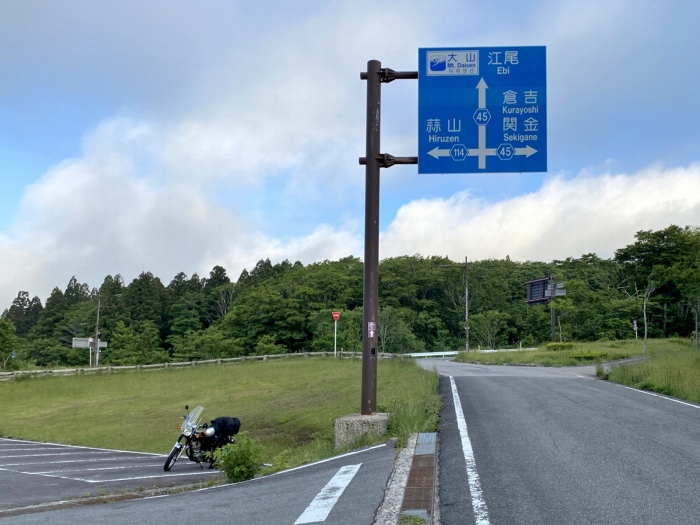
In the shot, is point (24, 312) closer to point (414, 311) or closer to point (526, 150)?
point (414, 311)

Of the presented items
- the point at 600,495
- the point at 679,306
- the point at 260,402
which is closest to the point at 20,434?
the point at 260,402

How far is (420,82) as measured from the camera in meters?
10.5

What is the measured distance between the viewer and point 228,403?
27094 millimetres

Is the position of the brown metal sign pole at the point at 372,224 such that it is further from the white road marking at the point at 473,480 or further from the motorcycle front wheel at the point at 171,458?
the motorcycle front wheel at the point at 171,458

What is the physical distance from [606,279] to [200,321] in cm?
6376

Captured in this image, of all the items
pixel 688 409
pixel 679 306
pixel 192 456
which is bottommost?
pixel 192 456

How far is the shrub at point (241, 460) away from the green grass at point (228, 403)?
24.1 inches

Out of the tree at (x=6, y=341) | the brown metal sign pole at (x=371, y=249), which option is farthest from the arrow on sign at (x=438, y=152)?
the tree at (x=6, y=341)

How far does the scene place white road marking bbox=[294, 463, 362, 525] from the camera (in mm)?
5383

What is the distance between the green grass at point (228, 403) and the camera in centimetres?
1426

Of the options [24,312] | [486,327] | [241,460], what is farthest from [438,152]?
[24,312]

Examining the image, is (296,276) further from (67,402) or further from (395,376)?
(395,376)

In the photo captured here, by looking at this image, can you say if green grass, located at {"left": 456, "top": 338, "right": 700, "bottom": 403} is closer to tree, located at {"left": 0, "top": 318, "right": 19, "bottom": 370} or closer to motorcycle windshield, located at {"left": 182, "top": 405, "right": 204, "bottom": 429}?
motorcycle windshield, located at {"left": 182, "top": 405, "right": 204, "bottom": 429}

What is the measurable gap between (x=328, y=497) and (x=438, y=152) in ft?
20.2
